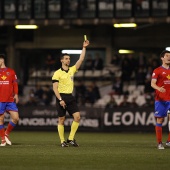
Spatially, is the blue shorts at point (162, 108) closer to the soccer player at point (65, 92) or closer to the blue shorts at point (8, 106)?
the soccer player at point (65, 92)

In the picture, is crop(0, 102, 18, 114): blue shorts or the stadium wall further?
the stadium wall

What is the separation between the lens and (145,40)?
3947cm

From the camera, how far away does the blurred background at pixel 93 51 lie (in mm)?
29859

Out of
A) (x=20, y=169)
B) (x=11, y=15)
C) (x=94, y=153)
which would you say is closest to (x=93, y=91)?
(x=11, y=15)

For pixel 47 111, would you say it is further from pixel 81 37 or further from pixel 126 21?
pixel 81 37

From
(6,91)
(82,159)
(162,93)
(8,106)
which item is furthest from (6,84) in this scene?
(82,159)

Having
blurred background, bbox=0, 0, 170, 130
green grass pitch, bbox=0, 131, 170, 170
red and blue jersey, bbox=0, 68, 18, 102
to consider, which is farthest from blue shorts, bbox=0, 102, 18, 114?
blurred background, bbox=0, 0, 170, 130

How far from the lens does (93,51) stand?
4075 centimetres

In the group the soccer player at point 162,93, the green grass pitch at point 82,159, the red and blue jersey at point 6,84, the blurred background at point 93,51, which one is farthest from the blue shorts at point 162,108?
the blurred background at point 93,51

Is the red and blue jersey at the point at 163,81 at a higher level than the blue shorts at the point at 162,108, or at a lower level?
higher

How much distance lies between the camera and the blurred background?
98.0 ft

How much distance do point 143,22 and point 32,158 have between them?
22.7 metres

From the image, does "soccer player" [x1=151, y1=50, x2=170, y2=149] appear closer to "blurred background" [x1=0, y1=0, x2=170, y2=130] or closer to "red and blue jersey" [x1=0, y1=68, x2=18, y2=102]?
"red and blue jersey" [x1=0, y1=68, x2=18, y2=102]

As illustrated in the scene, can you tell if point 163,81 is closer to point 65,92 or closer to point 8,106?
point 65,92
